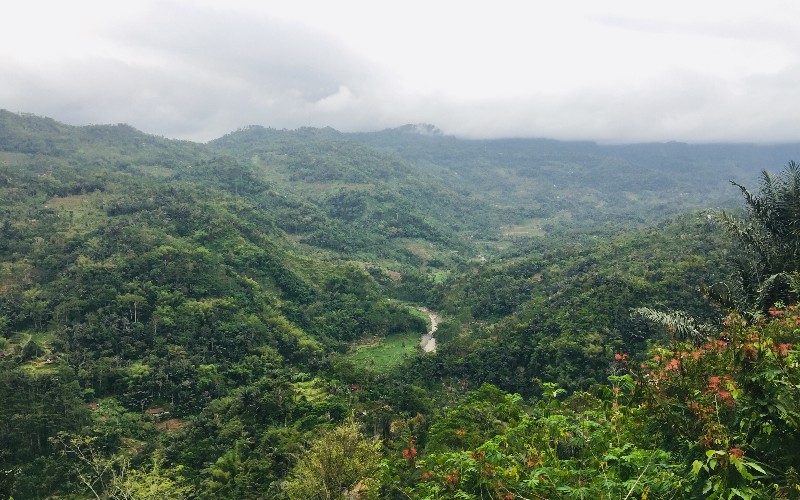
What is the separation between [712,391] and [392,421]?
35541 millimetres

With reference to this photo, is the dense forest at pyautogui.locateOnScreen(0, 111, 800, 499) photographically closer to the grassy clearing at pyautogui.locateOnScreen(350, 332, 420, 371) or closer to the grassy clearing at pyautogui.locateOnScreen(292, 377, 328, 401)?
the grassy clearing at pyautogui.locateOnScreen(292, 377, 328, 401)

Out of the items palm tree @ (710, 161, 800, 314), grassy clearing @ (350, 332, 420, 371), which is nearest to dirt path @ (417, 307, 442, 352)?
grassy clearing @ (350, 332, 420, 371)

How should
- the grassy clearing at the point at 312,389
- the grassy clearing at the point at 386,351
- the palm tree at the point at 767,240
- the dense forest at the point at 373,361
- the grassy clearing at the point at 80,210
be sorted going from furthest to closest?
the grassy clearing at the point at 80,210
the grassy clearing at the point at 386,351
the grassy clearing at the point at 312,389
the palm tree at the point at 767,240
the dense forest at the point at 373,361

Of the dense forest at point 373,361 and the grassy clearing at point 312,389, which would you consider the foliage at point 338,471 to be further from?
the grassy clearing at point 312,389

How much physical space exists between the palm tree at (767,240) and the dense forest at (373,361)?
0.09 metres

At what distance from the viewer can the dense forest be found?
7199 millimetres

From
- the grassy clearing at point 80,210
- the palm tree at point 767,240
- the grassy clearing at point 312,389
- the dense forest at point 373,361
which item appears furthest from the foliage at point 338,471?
the grassy clearing at point 80,210

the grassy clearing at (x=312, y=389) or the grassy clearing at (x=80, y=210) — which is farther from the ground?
the grassy clearing at (x=80, y=210)

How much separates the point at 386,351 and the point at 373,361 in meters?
7.94

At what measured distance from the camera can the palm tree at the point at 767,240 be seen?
1553cm

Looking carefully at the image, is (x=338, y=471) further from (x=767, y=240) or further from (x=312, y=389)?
(x=312, y=389)

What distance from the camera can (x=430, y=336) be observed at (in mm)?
84625

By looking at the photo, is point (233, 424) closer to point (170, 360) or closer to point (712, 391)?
point (170, 360)

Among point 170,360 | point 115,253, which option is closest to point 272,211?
point 115,253
